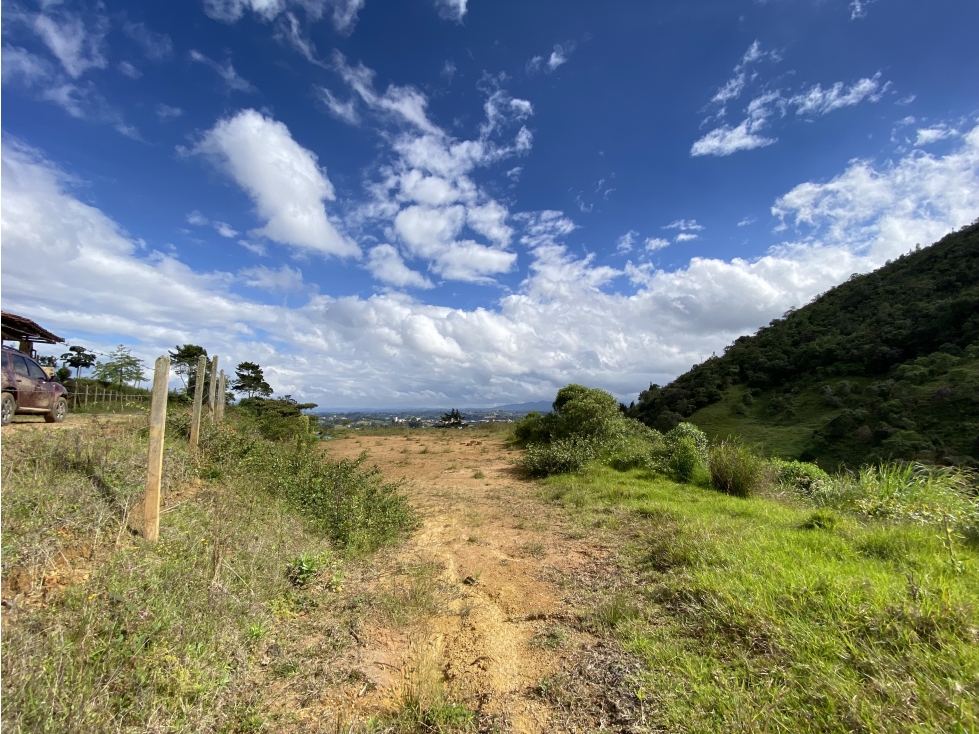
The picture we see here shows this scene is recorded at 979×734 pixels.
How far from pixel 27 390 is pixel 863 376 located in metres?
35.2

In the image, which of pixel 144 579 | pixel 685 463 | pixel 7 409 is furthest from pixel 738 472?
pixel 7 409

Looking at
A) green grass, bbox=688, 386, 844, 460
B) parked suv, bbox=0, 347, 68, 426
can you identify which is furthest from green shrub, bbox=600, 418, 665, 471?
parked suv, bbox=0, 347, 68, 426

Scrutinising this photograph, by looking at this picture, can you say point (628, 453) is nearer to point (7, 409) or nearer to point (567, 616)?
point (567, 616)

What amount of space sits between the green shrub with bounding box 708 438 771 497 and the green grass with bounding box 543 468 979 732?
2846 mm

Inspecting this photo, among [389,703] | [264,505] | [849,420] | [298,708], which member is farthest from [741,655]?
[849,420]

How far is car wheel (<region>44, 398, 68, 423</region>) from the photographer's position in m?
8.55

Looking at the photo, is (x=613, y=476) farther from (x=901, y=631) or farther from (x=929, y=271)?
(x=929, y=271)

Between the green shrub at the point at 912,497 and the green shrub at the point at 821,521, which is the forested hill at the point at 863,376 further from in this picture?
the green shrub at the point at 821,521

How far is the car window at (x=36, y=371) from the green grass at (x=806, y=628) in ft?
37.4

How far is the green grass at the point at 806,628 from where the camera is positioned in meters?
2.17

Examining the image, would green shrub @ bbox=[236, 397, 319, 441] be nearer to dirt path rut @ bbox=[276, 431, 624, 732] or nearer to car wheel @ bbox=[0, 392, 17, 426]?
car wheel @ bbox=[0, 392, 17, 426]

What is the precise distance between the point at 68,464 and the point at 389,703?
5.04m

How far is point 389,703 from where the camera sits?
2.73 metres

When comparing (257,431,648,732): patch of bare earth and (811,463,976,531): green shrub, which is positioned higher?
(811,463,976,531): green shrub
